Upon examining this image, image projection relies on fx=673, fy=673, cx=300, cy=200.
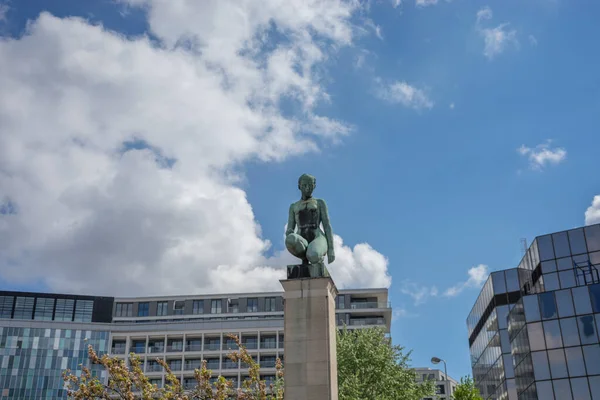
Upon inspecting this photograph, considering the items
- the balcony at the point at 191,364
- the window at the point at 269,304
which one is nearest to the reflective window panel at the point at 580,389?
the balcony at the point at 191,364

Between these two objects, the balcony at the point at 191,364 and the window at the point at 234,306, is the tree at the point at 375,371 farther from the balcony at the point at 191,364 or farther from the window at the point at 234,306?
the window at the point at 234,306

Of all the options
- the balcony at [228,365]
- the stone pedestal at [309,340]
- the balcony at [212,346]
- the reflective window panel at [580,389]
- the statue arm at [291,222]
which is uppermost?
the balcony at [212,346]

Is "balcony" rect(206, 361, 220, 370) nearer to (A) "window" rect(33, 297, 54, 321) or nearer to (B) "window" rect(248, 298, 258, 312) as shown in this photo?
(B) "window" rect(248, 298, 258, 312)

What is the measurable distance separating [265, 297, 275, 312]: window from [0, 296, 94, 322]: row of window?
30.5 meters

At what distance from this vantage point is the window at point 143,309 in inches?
4724

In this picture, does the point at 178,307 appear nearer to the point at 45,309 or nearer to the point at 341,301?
the point at 45,309

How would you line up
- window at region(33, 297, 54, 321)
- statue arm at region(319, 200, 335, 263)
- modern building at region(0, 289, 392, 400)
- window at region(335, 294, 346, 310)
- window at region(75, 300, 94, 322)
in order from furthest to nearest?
window at region(75, 300, 94, 322), window at region(33, 297, 54, 321), window at region(335, 294, 346, 310), modern building at region(0, 289, 392, 400), statue arm at region(319, 200, 335, 263)

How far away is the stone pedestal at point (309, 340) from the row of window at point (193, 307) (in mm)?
102169

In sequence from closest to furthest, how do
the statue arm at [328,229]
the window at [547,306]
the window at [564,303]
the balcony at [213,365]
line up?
1. the statue arm at [328,229]
2. the window at [564,303]
3. the window at [547,306]
4. the balcony at [213,365]

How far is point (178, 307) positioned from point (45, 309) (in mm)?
22525

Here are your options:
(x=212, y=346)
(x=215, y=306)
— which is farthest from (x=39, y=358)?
(x=215, y=306)

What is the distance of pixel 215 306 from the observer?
118875 millimetres

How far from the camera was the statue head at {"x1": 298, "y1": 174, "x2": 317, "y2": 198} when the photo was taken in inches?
698

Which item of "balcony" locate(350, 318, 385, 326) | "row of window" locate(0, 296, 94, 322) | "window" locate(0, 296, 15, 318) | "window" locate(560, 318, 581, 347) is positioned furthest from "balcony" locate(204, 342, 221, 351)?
"window" locate(560, 318, 581, 347)
